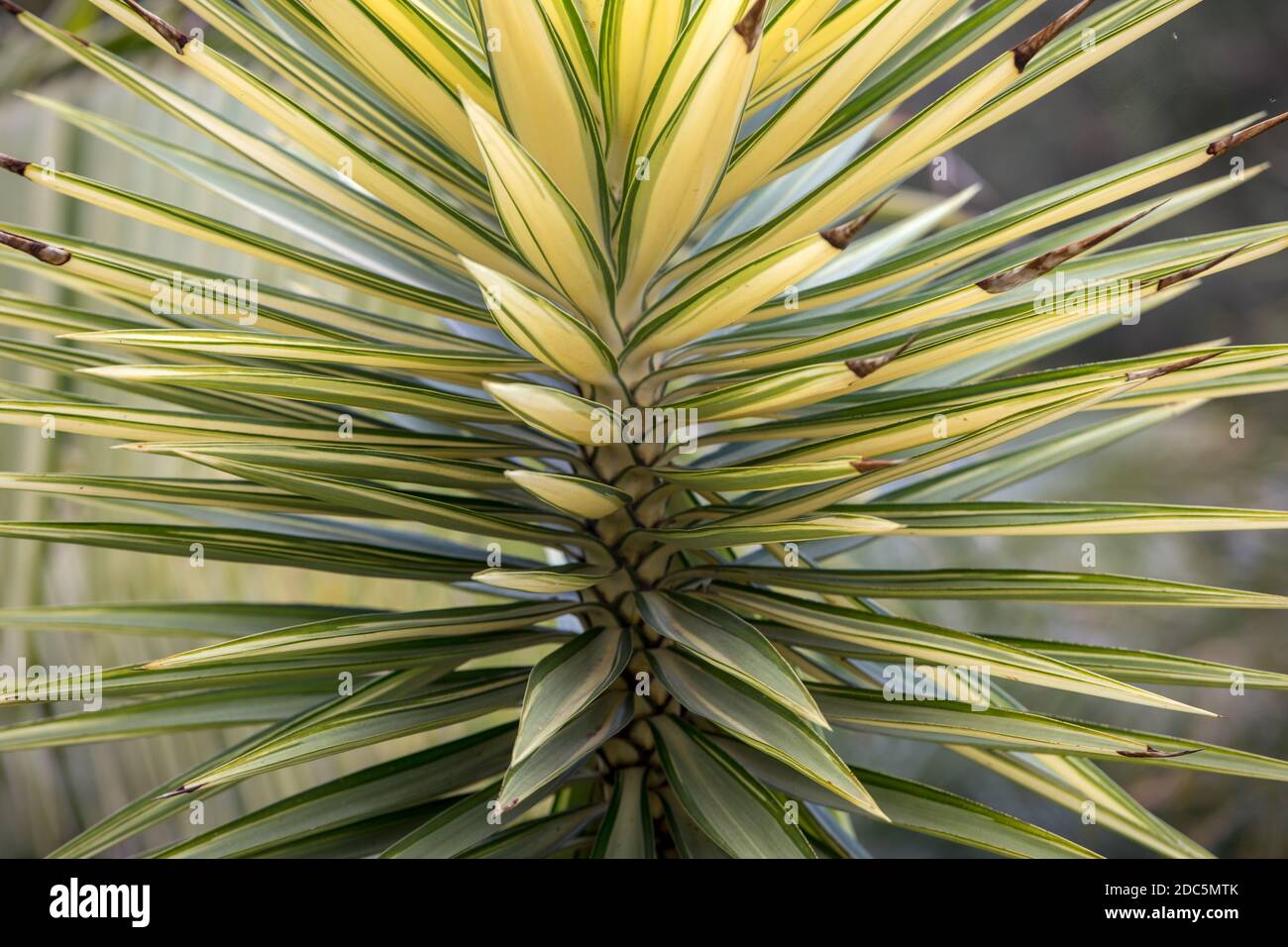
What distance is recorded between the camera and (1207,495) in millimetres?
2344

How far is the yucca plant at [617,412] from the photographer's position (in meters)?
0.55

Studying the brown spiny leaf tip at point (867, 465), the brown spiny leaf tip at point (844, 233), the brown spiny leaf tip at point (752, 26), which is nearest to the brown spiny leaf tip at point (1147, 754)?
the brown spiny leaf tip at point (867, 465)

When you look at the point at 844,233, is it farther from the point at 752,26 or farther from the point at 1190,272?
the point at 1190,272

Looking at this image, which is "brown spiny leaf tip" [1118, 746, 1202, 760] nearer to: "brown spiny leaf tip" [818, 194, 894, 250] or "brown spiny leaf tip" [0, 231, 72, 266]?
"brown spiny leaf tip" [818, 194, 894, 250]

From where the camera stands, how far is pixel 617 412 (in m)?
0.59

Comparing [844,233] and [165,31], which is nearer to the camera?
[844,233]

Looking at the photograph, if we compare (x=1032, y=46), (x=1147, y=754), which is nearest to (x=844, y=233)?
(x=1032, y=46)

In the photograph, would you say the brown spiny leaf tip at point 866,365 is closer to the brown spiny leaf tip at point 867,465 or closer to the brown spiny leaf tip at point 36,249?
the brown spiny leaf tip at point 867,465

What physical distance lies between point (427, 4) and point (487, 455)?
1.01 feet

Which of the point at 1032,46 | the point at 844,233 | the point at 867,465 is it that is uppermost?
the point at 1032,46

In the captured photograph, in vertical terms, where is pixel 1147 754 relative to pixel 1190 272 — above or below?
below

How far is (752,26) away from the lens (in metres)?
0.47

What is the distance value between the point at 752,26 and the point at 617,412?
0.73 feet

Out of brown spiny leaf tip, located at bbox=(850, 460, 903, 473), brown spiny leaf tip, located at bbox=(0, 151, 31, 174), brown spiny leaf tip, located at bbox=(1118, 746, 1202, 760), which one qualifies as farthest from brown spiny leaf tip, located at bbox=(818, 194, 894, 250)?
brown spiny leaf tip, located at bbox=(0, 151, 31, 174)
